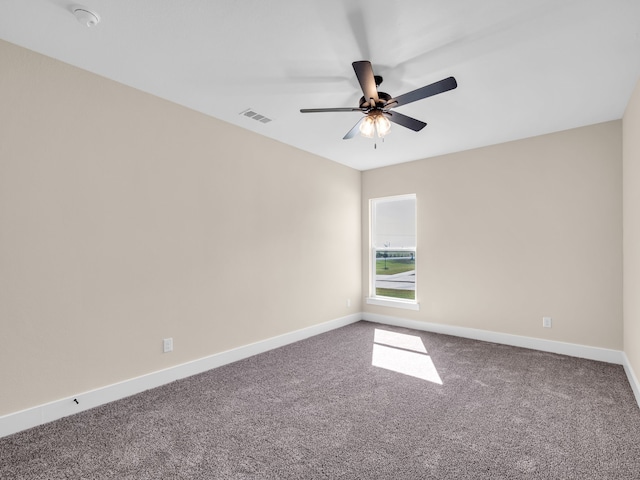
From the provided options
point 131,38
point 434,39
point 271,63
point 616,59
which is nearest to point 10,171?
point 131,38

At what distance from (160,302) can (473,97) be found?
3417 mm

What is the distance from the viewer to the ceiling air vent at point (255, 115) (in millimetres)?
3246

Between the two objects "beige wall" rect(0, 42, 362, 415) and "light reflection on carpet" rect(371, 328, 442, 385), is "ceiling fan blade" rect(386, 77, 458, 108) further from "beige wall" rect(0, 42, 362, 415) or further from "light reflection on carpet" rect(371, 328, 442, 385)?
"light reflection on carpet" rect(371, 328, 442, 385)

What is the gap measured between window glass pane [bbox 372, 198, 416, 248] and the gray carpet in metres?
2.25

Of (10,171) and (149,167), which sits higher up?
(149,167)

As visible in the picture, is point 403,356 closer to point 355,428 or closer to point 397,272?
point 355,428

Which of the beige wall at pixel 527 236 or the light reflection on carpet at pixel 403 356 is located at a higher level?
the beige wall at pixel 527 236

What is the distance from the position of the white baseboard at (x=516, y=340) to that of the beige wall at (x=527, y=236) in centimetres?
7

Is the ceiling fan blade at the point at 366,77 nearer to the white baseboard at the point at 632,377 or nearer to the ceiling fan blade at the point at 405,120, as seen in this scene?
the ceiling fan blade at the point at 405,120

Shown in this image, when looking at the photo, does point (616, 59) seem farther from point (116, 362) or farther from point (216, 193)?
point (116, 362)

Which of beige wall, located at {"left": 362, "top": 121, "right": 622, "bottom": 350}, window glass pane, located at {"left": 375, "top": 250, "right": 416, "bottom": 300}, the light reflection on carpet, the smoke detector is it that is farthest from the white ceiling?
the light reflection on carpet

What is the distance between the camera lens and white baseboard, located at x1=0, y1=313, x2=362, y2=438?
2.16m

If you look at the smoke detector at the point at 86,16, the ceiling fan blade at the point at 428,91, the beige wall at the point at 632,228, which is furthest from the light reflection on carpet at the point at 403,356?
the smoke detector at the point at 86,16

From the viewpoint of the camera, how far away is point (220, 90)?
2.83 m
